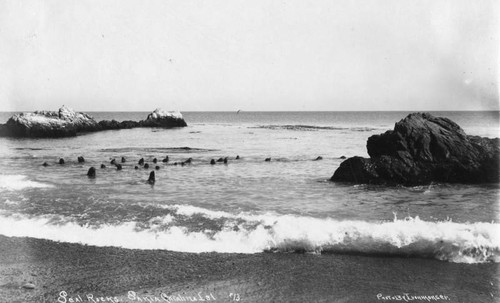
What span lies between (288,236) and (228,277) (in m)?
2.38

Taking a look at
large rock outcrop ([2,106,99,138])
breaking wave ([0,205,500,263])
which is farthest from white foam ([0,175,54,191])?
large rock outcrop ([2,106,99,138])

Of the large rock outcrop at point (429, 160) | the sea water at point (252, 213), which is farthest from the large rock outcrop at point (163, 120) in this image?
the large rock outcrop at point (429, 160)

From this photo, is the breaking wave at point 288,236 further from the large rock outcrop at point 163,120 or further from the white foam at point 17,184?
the large rock outcrop at point 163,120

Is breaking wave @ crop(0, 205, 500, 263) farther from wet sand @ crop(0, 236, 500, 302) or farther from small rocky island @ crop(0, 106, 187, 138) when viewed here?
small rocky island @ crop(0, 106, 187, 138)

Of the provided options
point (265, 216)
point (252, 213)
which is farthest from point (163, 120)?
point (265, 216)

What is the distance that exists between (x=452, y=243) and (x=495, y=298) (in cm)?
215

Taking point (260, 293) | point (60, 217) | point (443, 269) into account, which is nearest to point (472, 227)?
point (443, 269)

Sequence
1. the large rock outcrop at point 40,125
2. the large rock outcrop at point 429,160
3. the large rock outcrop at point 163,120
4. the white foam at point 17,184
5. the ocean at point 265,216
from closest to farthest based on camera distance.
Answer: the ocean at point 265,216 → the white foam at point 17,184 → the large rock outcrop at point 429,160 → the large rock outcrop at point 40,125 → the large rock outcrop at point 163,120

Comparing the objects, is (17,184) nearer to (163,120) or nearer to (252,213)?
(252,213)

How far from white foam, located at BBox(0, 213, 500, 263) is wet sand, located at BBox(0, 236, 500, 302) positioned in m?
0.39

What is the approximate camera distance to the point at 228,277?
7609mm

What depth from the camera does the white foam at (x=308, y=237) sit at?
29.1 ft

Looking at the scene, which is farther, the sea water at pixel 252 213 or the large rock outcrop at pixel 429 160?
the large rock outcrop at pixel 429 160

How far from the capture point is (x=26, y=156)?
97.2 feet
